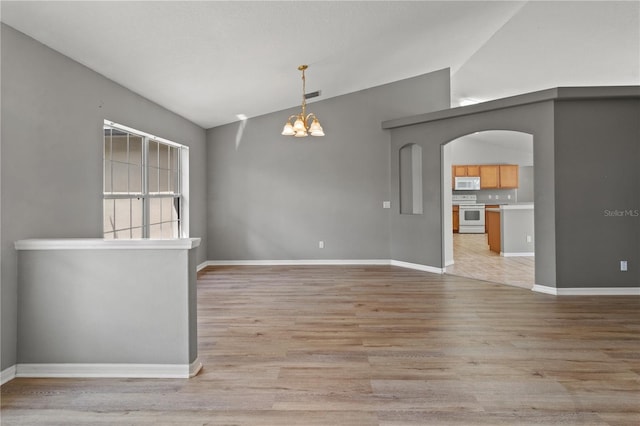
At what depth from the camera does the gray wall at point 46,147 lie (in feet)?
8.33

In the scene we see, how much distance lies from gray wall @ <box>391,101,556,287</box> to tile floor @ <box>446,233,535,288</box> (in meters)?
0.48

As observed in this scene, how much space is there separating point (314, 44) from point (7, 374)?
3879 mm

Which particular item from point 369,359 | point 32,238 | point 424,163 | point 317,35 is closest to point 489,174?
point 424,163

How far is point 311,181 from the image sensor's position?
22.6ft

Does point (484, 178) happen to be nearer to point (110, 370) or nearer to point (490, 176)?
point (490, 176)

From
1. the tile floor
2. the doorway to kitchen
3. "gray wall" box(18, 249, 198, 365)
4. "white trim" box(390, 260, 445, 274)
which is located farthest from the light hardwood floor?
the doorway to kitchen

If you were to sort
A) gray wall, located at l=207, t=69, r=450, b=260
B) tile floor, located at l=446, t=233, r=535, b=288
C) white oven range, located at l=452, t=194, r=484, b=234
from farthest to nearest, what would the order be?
white oven range, located at l=452, t=194, r=484, b=234 → gray wall, located at l=207, t=69, r=450, b=260 → tile floor, located at l=446, t=233, r=535, b=288

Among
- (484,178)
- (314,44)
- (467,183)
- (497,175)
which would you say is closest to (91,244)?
(314,44)

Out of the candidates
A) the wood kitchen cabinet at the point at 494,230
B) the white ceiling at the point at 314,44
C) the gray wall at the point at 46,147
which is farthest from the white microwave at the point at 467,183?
the gray wall at the point at 46,147

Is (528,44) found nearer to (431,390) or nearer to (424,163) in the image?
(424,163)

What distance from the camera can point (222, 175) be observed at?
22.7ft

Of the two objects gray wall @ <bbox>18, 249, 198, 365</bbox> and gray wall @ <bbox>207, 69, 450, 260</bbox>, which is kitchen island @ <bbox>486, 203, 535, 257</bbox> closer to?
Answer: gray wall @ <bbox>207, 69, 450, 260</bbox>

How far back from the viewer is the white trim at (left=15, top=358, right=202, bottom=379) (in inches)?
101

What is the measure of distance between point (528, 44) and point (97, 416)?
6.36 m
